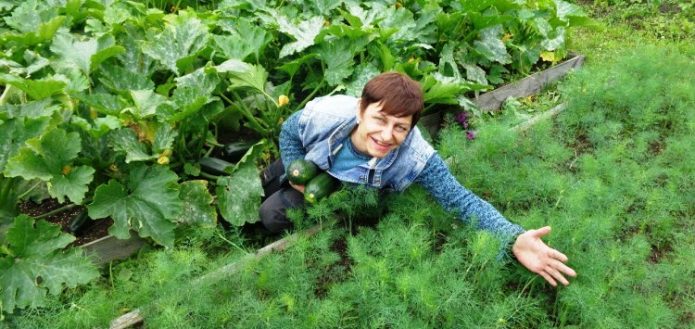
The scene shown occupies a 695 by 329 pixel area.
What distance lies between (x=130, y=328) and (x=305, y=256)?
867 mm

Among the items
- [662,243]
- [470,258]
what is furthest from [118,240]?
[662,243]

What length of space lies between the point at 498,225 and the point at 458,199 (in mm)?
241

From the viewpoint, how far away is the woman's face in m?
2.53

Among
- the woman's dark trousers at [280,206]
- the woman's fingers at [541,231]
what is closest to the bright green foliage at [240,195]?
the woman's dark trousers at [280,206]

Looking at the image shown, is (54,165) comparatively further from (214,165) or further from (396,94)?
(396,94)

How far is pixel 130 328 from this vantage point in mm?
2547

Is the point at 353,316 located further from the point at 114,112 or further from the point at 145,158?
the point at 114,112

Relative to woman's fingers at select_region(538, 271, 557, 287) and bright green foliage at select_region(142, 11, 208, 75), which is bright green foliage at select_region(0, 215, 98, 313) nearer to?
bright green foliage at select_region(142, 11, 208, 75)

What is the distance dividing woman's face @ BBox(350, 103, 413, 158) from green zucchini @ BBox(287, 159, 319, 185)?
419 mm

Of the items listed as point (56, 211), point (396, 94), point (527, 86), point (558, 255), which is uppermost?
point (396, 94)

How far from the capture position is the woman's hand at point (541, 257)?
2564 mm

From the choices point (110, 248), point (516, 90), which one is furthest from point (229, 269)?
point (516, 90)

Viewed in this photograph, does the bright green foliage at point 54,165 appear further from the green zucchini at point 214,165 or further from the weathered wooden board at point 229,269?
the green zucchini at point 214,165

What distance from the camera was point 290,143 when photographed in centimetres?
315
